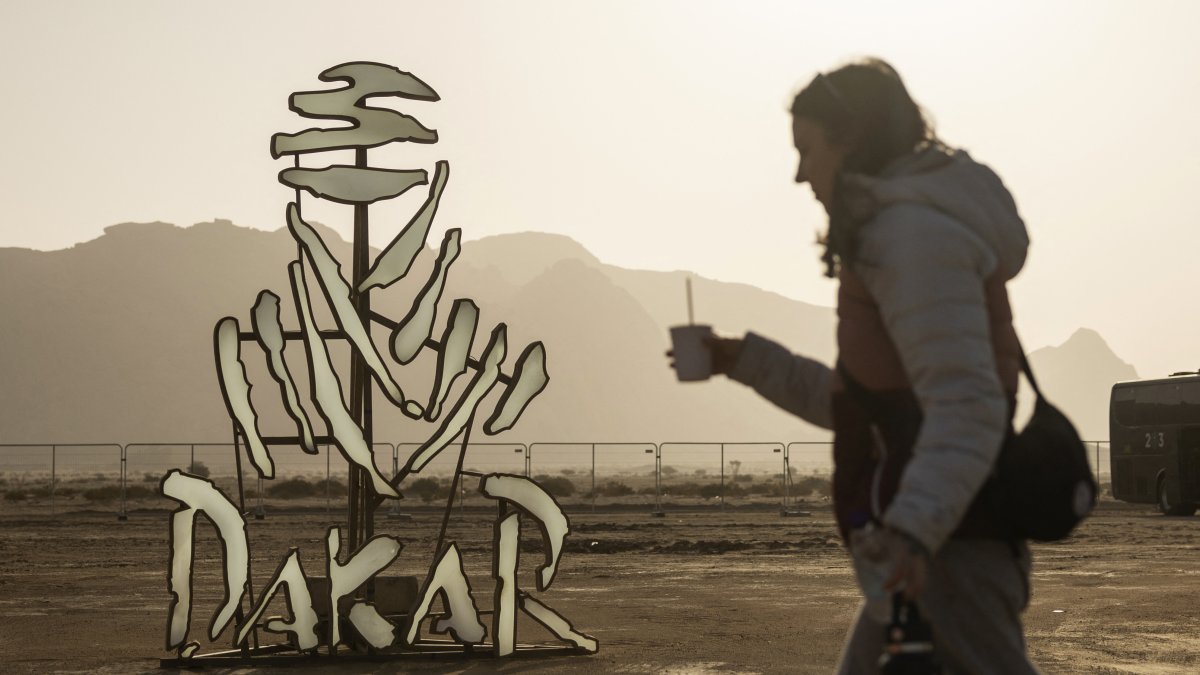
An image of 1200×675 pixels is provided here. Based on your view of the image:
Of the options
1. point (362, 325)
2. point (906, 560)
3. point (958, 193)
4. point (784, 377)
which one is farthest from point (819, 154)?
point (362, 325)

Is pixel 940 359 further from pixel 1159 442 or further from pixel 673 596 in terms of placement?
pixel 1159 442

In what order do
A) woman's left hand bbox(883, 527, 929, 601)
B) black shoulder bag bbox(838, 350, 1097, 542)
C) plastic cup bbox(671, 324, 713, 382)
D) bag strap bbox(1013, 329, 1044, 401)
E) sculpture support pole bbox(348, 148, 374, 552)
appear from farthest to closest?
sculpture support pole bbox(348, 148, 374, 552)
plastic cup bbox(671, 324, 713, 382)
bag strap bbox(1013, 329, 1044, 401)
black shoulder bag bbox(838, 350, 1097, 542)
woman's left hand bbox(883, 527, 929, 601)

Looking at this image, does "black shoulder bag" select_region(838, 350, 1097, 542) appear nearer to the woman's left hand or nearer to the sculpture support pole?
the woman's left hand

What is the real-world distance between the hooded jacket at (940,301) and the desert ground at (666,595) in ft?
26.8

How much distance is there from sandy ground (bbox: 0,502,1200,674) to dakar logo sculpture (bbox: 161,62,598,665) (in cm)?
35

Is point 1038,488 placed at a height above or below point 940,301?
below

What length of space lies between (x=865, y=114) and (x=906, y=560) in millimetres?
981

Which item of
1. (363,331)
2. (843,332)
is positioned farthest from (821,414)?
(363,331)

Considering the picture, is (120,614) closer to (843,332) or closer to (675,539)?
(843,332)

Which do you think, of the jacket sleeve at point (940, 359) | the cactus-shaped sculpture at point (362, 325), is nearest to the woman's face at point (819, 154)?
the jacket sleeve at point (940, 359)

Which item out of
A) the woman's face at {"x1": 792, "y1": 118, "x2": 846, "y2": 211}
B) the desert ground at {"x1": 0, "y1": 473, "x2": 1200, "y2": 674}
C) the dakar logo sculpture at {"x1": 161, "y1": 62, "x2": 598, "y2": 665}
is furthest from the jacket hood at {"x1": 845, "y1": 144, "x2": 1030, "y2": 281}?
the dakar logo sculpture at {"x1": 161, "y1": 62, "x2": 598, "y2": 665}

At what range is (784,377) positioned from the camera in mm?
3848

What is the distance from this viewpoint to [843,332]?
3352 millimetres

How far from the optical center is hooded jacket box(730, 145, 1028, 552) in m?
2.98
